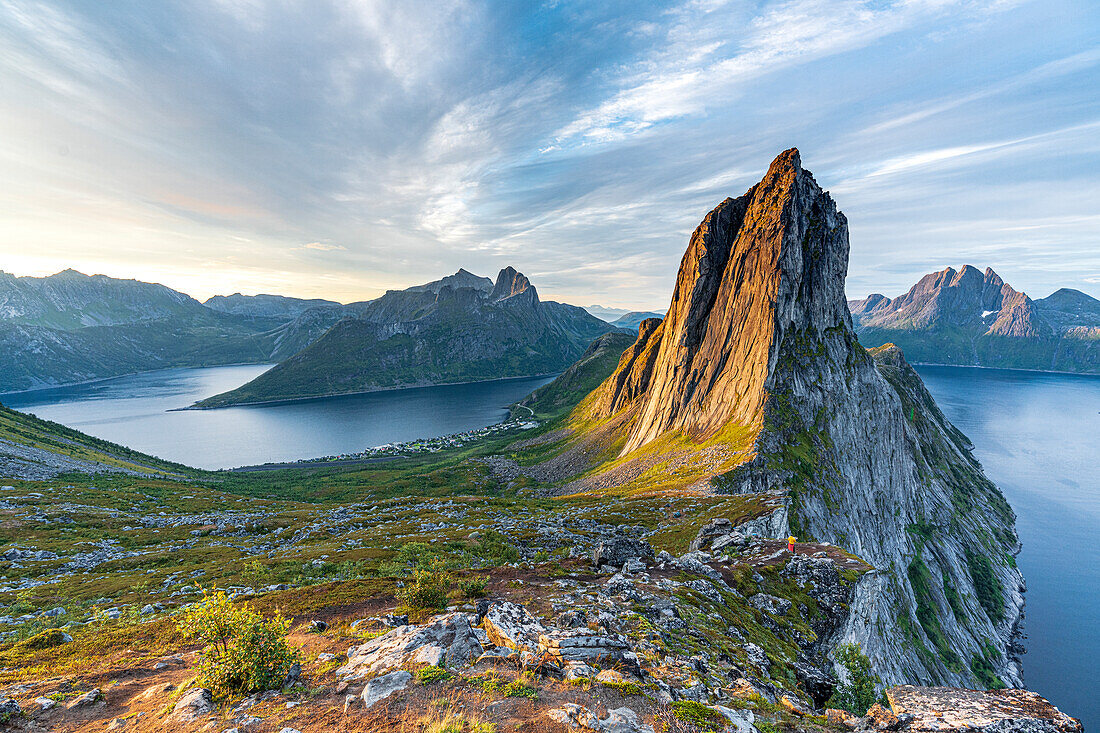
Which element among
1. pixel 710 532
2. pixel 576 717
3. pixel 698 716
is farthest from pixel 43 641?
pixel 710 532

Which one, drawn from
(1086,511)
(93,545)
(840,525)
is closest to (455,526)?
(93,545)

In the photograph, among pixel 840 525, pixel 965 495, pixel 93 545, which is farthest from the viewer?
pixel 965 495

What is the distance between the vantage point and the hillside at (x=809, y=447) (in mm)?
52719

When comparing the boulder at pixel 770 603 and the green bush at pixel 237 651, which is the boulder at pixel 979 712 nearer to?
the boulder at pixel 770 603

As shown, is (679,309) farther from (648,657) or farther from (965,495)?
(648,657)

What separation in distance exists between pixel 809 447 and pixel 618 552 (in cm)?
4532

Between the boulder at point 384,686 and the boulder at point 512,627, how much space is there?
13.0 ft

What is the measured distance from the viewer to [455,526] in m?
44.3

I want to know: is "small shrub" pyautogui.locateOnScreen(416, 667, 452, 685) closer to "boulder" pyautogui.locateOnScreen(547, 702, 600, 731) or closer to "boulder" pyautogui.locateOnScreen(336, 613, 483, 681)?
"boulder" pyautogui.locateOnScreen(336, 613, 483, 681)

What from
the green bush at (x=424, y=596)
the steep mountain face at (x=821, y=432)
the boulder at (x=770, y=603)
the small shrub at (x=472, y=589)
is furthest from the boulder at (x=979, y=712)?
the steep mountain face at (x=821, y=432)

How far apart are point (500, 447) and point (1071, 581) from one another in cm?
14597

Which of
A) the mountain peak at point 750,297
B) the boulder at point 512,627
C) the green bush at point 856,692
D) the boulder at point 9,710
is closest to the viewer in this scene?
the boulder at point 9,710

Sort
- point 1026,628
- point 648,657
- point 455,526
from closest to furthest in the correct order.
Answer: point 648,657 < point 455,526 < point 1026,628

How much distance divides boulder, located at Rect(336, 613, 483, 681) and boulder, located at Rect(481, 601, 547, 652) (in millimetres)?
884
